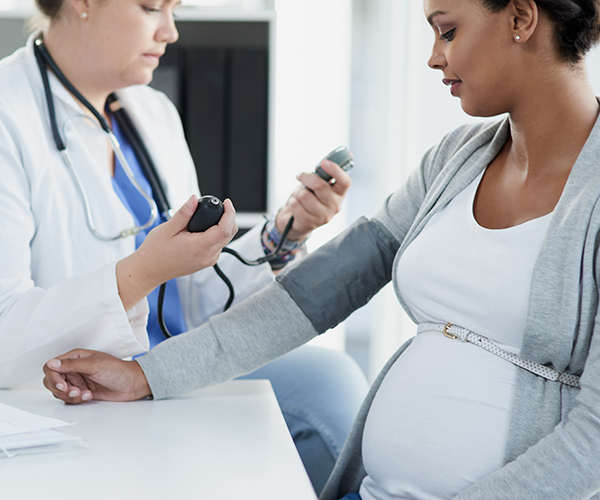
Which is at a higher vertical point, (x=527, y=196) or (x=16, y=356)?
(x=527, y=196)

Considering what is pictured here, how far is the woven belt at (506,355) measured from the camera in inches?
30.9

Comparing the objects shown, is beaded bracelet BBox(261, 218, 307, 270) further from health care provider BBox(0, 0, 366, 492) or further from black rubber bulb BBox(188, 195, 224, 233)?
black rubber bulb BBox(188, 195, 224, 233)

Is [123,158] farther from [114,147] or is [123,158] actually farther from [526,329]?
[526,329]

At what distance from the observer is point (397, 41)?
6.89ft

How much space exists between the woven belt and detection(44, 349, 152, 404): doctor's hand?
0.43 metres

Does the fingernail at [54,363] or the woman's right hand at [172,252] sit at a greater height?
the woman's right hand at [172,252]

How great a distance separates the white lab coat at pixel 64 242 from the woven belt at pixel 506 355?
455mm

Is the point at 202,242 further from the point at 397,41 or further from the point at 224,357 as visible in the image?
the point at 397,41

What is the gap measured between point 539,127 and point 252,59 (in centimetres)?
114

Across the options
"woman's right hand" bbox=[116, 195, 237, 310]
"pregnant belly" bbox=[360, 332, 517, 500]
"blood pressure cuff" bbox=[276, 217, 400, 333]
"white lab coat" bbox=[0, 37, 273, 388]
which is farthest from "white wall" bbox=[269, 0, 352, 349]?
"pregnant belly" bbox=[360, 332, 517, 500]

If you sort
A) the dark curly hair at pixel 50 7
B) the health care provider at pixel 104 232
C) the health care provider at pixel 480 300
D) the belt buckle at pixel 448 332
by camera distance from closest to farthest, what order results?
the health care provider at pixel 480 300 < the belt buckle at pixel 448 332 < the health care provider at pixel 104 232 < the dark curly hair at pixel 50 7

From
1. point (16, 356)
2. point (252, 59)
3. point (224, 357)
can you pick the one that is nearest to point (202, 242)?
point (224, 357)

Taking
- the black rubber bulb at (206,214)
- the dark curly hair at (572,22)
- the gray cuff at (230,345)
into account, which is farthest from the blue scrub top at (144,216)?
the dark curly hair at (572,22)

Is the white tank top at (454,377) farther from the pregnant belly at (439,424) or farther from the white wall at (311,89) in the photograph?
the white wall at (311,89)
